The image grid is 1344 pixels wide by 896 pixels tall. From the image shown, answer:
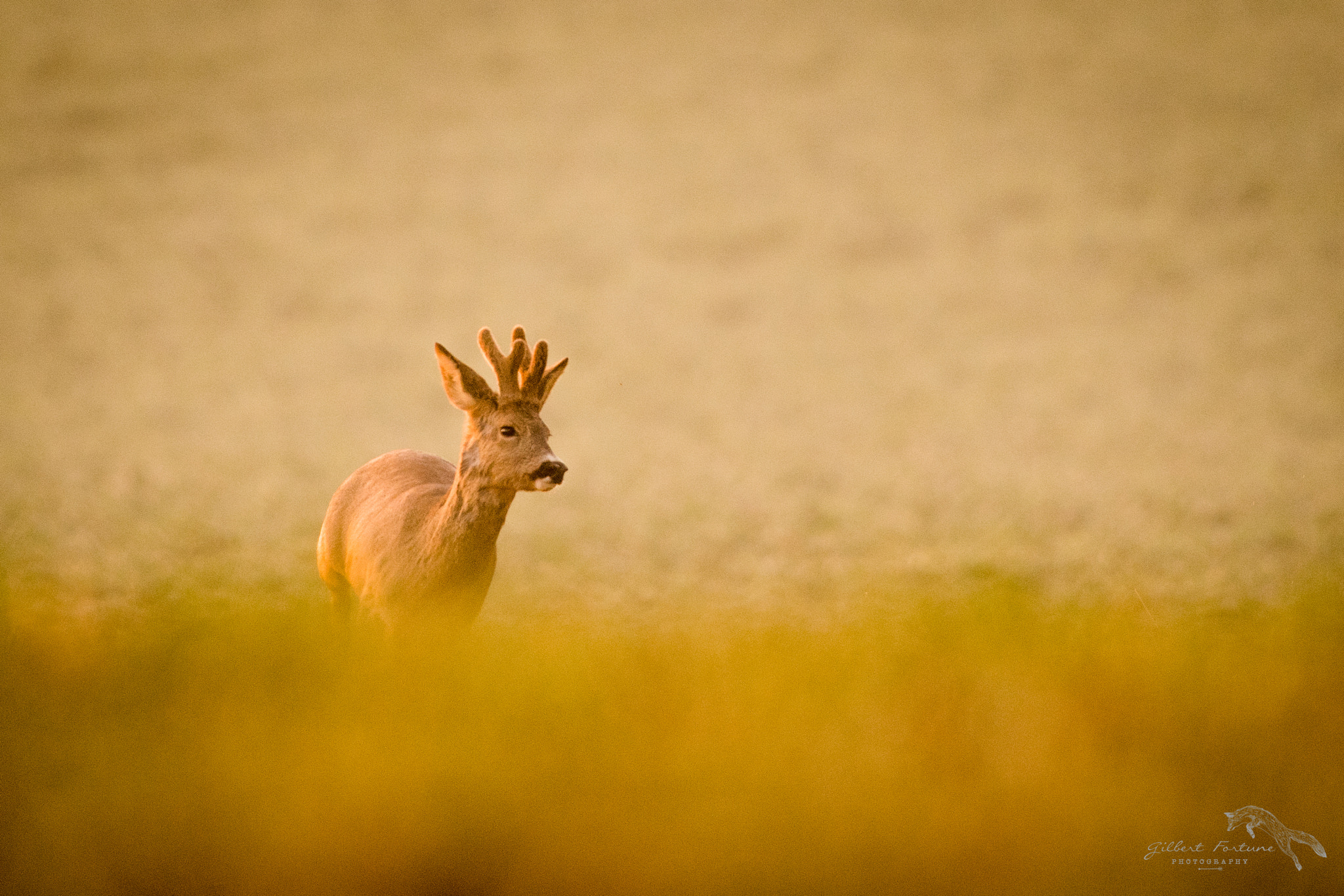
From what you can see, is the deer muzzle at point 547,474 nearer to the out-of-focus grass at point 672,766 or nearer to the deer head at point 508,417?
the deer head at point 508,417

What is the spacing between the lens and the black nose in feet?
7.88

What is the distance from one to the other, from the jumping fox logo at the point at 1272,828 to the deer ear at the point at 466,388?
1742 mm

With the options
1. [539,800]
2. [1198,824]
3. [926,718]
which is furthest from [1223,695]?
[539,800]

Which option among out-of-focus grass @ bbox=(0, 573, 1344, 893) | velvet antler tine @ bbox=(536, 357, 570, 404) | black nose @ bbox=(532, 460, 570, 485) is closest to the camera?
out-of-focus grass @ bbox=(0, 573, 1344, 893)

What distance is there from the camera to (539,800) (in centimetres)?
151

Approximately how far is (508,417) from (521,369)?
0.43 feet

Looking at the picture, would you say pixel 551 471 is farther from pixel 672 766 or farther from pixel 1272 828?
pixel 1272 828

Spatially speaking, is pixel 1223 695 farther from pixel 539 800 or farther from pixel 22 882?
pixel 22 882

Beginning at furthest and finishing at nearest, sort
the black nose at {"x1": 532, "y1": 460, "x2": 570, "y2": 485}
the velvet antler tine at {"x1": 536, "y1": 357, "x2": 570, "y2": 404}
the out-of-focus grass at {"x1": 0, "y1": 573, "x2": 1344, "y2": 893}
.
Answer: the velvet antler tine at {"x1": 536, "y1": 357, "x2": 570, "y2": 404}
the black nose at {"x1": 532, "y1": 460, "x2": 570, "y2": 485}
the out-of-focus grass at {"x1": 0, "y1": 573, "x2": 1344, "y2": 893}

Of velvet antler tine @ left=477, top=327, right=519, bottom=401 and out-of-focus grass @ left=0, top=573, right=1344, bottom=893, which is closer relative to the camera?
out-of-focus grass @ left=0, top=573, right=1344, bottom=893

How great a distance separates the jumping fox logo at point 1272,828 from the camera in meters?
1.56
